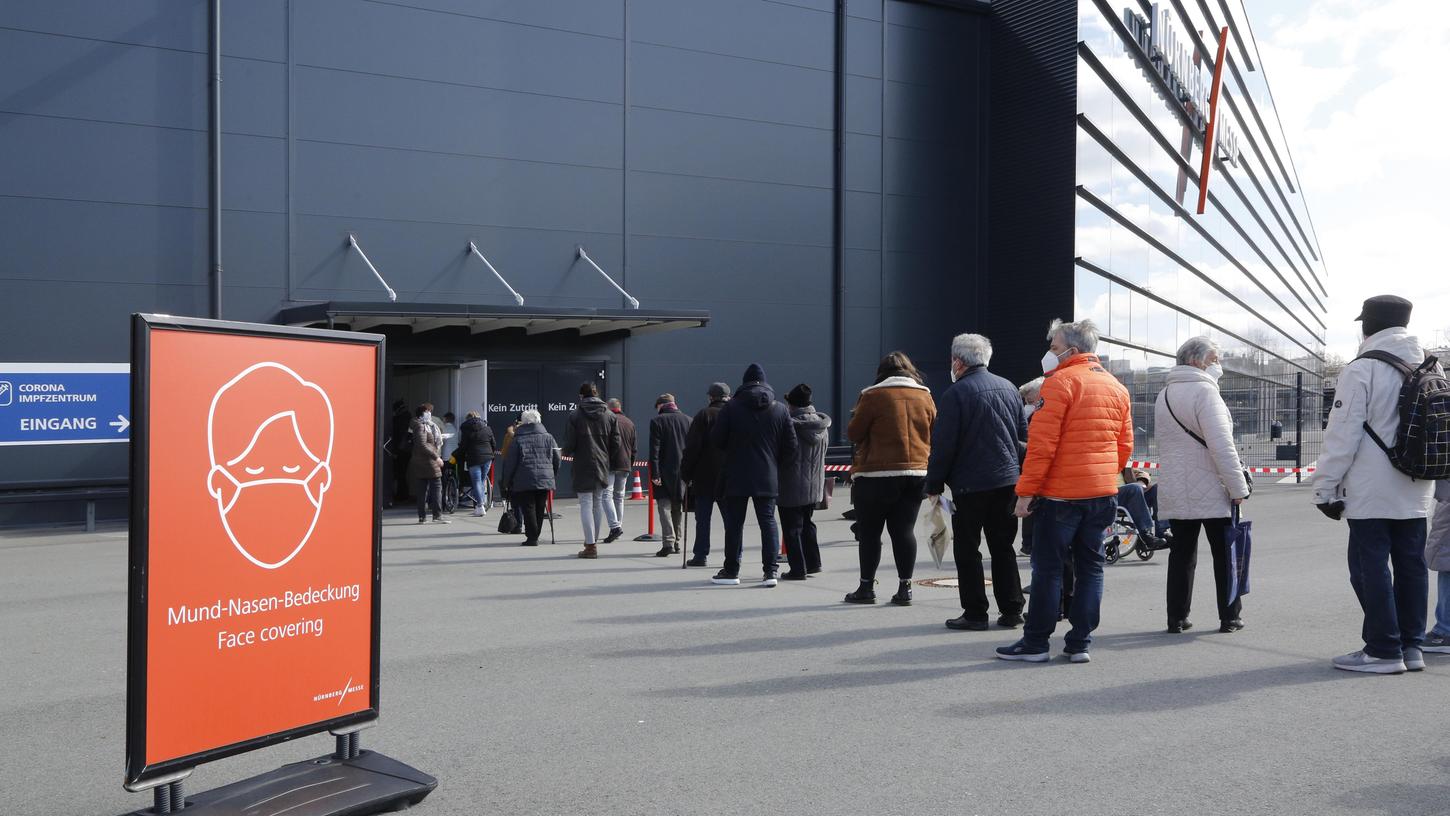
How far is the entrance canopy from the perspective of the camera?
55.9 ft

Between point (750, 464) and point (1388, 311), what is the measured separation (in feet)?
16.5

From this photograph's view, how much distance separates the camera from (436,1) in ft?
64.2

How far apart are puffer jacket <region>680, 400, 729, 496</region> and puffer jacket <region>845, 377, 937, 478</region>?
2.40 meters

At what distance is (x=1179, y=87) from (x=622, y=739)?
28175 mm

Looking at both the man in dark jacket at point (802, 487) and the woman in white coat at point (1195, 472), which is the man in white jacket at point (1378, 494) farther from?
the man in dark jacket at point (802, 487)

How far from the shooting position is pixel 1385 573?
6328mm

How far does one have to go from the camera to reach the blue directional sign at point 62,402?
16.5m

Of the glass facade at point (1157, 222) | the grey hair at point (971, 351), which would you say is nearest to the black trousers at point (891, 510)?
the grey hair at point (971, 351)

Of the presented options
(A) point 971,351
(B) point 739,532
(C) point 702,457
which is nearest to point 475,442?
(C) point 702,457

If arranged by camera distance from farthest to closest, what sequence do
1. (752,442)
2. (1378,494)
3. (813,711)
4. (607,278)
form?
(607,278)
(752,442)
(1378,494)
(813,711)

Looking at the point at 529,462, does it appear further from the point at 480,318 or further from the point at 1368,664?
the point at 1368,664

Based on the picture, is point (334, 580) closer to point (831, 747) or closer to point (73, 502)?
point (831, 747)

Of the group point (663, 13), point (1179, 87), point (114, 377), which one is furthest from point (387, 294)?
point (1179, 87)

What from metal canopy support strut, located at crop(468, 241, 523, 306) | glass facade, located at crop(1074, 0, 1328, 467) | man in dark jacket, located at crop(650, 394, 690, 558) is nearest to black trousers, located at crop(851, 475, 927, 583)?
man in dark jacket, located at crop(650, 394, 690, 558)
